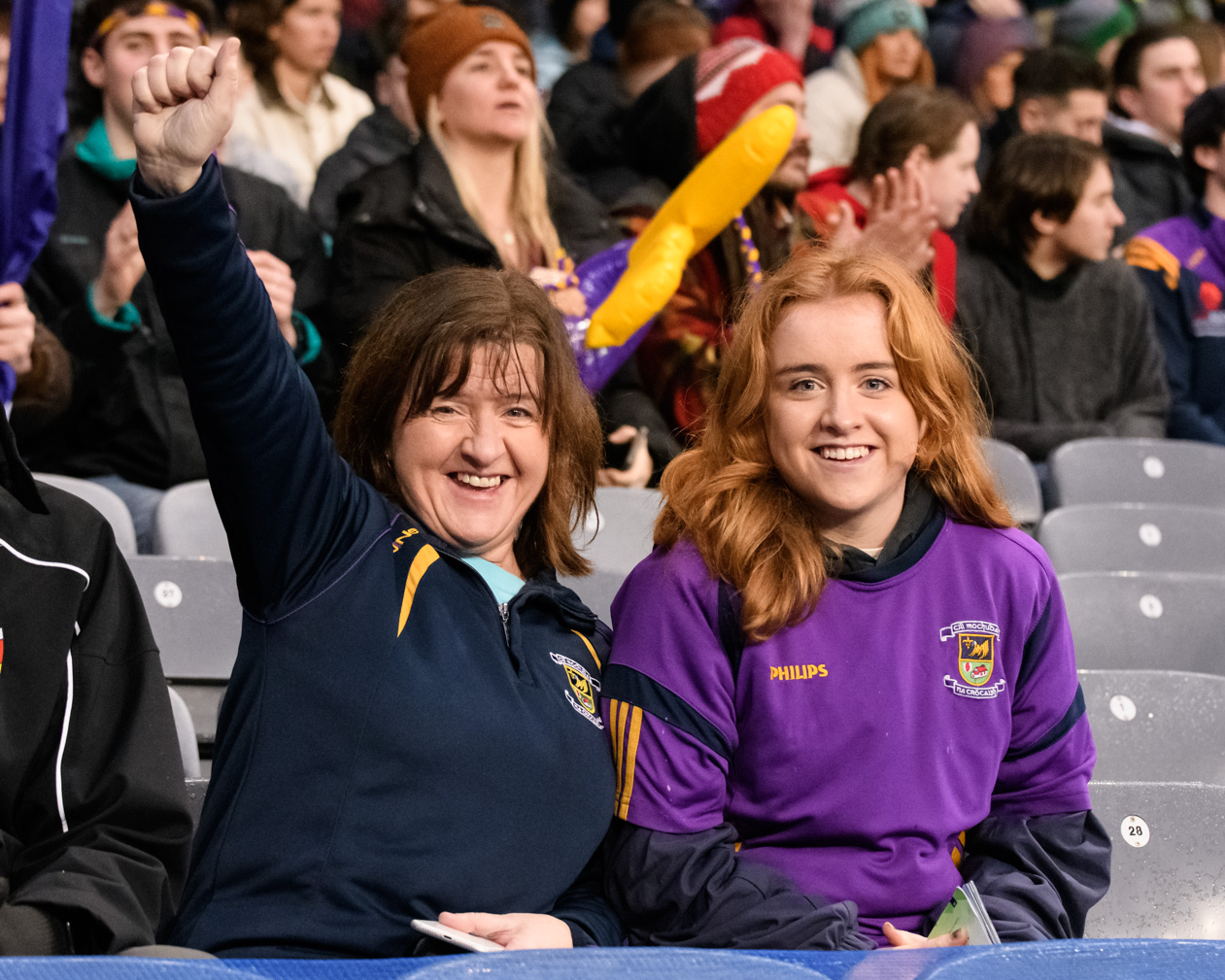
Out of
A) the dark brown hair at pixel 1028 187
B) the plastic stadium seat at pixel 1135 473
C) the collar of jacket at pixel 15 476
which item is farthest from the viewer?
the dark brown hair at pixel 1028 187

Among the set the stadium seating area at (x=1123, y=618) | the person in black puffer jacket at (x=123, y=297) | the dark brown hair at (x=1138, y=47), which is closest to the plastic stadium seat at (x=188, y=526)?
the stadium seating area at (x=1123, y=618)

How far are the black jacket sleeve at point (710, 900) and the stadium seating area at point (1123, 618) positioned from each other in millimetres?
446

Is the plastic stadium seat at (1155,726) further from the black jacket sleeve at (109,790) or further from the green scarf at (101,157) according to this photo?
the green scarf at (101,157)

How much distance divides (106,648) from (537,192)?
2036 millimetres

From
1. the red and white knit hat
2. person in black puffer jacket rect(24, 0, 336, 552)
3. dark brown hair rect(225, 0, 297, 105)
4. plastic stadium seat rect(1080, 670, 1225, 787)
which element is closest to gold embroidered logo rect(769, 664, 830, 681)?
plastic stadium seat rect(1080, 670, 1225, 787)

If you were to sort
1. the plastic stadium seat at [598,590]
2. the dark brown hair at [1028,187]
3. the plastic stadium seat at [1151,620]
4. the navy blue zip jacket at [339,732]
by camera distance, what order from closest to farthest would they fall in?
1. the navy blue zip jacket at [339,732]
2. the plastic stadium seat at [598,590]
3. the plastic stadium seat at [1151,620]
4. the dark brown hair at [1028,187]

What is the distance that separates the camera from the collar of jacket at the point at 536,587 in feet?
5.22

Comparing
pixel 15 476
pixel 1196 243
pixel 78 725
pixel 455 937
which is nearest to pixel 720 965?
pixel 455 937

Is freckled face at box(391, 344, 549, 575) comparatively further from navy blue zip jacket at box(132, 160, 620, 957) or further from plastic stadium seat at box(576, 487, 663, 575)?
plastic stadium seat at box(576, 487, 663, 575)

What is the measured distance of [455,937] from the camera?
131 cm

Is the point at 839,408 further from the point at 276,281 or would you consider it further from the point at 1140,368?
the point at 1140,368

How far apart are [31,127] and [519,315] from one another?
0.97 m

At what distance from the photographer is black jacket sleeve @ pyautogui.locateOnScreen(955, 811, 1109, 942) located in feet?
5.22

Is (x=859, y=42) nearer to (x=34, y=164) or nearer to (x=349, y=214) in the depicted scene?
(x=349, y=214)
